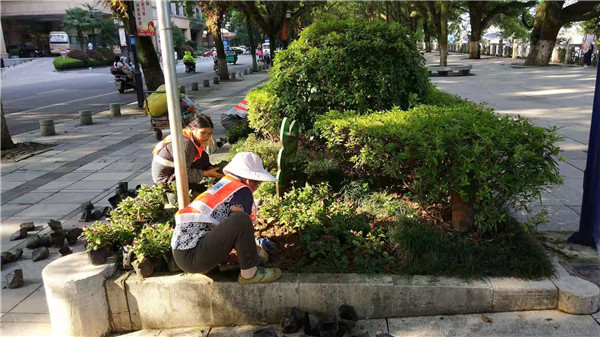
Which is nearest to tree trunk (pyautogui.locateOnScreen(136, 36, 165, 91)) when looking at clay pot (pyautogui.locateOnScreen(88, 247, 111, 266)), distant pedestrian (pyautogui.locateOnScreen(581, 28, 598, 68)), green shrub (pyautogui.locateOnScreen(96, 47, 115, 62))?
clay pot (pyautogui.locateOnScreen(88, 247, 111, 266))

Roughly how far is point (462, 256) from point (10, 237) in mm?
4453

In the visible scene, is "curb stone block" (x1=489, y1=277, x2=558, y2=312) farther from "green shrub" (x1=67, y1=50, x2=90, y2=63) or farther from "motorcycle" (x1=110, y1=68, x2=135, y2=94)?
"green shrub" (x1=67, y1=50, x2=90, y2=63)

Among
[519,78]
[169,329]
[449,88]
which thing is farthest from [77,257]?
[519,78]

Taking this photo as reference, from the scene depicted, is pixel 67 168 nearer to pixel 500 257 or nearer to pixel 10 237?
pixel 10 237

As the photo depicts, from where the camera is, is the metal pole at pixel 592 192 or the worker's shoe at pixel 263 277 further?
the metal pole at pixel 592 192

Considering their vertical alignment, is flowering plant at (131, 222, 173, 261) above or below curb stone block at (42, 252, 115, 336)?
above

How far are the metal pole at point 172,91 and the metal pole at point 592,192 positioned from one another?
315cm

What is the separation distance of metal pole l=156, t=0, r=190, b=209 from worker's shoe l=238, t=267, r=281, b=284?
76 cm

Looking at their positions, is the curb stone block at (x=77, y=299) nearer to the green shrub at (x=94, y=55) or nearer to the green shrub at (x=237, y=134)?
the green shrub at (x=237, y=134)

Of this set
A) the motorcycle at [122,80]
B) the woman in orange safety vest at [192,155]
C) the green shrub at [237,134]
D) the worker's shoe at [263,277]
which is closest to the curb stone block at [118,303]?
the worker's shoe at [263,277]

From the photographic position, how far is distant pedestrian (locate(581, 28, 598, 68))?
20.2 metres

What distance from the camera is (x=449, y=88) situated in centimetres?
1518

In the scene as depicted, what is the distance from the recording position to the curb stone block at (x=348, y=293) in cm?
288

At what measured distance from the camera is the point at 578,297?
110 inches
